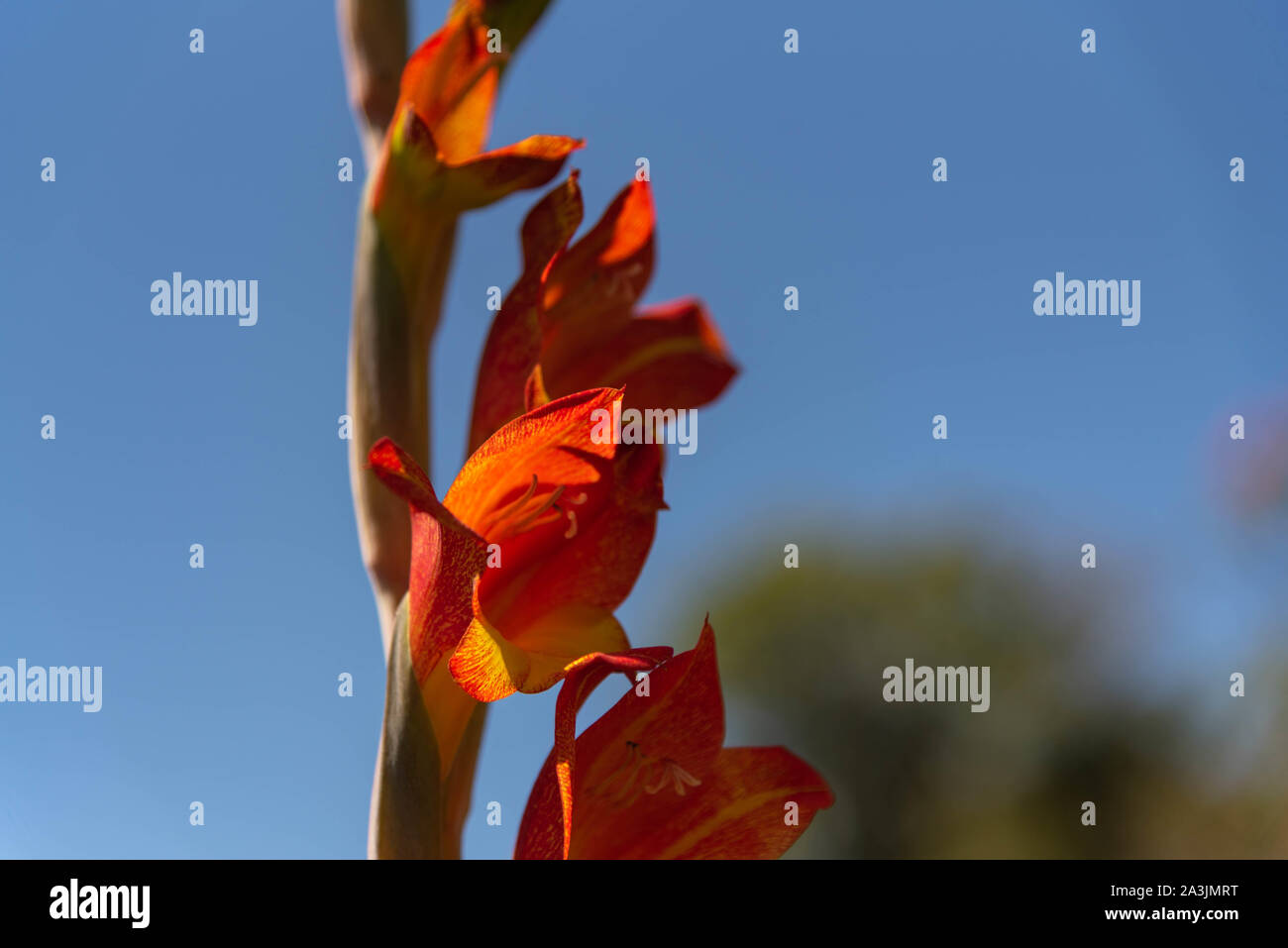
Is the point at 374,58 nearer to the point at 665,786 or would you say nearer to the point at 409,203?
the point at 409,203

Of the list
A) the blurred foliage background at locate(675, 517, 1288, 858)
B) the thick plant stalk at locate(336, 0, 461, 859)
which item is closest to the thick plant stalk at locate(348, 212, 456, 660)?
the thick plant stalk at locate(336, 0, 461, 859)

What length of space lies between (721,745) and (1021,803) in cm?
1109

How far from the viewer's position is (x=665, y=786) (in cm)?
50

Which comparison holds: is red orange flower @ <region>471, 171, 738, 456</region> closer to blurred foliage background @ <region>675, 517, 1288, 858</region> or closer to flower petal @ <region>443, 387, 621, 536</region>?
flower petal @ <region>443, 387, 621, 536</region>

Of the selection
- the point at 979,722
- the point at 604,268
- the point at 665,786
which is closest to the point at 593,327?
the point at 604,268

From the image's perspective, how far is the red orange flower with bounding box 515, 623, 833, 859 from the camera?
1.54ft

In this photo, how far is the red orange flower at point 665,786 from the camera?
469 mm

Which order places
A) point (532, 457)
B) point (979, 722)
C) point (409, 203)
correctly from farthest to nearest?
point (979, 722) < point (409, 203) < point (532, 457)
